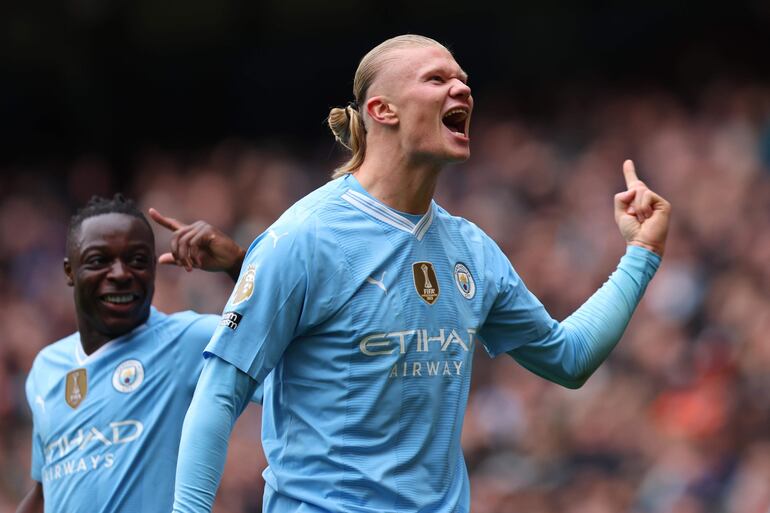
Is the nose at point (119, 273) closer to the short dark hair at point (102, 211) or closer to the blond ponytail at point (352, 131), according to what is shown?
the short dark hair at point (102, 211)

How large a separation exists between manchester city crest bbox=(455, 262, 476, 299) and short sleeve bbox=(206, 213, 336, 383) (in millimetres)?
439

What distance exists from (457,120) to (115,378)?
1710 millimetres

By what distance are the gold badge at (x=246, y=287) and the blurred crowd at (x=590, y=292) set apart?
4651mm

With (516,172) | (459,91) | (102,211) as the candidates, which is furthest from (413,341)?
(516,172)

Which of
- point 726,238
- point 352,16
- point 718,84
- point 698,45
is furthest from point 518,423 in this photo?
point 352,16

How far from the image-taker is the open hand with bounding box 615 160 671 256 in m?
4.50

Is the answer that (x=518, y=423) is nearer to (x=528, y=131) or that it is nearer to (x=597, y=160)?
(x=597, y=160)

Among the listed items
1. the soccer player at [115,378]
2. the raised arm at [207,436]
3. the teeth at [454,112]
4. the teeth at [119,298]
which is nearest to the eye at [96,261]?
the soccer player at [115,378]

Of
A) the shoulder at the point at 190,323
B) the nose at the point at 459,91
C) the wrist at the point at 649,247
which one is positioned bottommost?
the shoulder at the point at 190,323

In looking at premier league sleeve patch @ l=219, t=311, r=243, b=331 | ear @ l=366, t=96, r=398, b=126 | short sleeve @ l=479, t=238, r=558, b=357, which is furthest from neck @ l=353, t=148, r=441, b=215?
premier league sleeve patch @ l=219, t=311, r=243, b=331

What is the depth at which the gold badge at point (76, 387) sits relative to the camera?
4906 millimetres

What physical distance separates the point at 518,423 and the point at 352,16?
23.2 feet

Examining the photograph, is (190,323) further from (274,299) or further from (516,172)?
(516,172)

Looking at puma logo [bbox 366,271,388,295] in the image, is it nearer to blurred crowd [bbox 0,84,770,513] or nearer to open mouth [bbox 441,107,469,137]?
open mouth [bbox 441,107,469,137]
